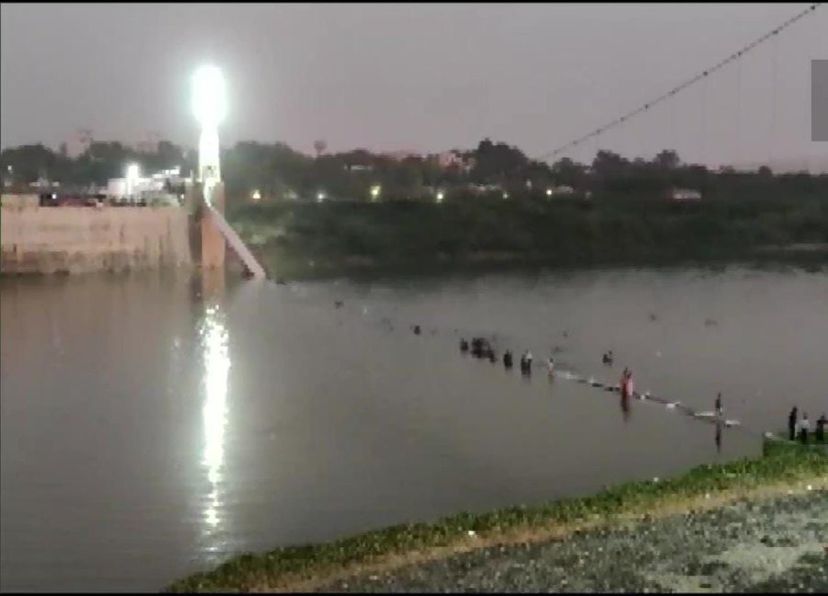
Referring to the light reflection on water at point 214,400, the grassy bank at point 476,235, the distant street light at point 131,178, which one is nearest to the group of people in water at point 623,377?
the light reflection on water at point 214,400

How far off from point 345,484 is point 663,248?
1897 cm

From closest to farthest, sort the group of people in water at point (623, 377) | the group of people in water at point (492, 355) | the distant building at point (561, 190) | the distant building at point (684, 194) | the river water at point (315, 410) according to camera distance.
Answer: the river water at point (315, 410)
the group of people in water at point (623, 377)
the group of people in water at point (492, 355)
the distant building at point (684, 194)
the distant building at point (561, 190)

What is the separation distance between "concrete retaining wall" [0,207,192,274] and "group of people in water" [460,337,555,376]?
8.14 meters

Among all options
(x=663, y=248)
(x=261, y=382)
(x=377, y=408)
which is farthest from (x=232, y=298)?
(x=663, y=248)

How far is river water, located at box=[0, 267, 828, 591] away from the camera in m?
5.57

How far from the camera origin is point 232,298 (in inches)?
683

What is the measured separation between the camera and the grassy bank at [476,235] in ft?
76.7

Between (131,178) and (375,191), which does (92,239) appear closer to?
(131,178)

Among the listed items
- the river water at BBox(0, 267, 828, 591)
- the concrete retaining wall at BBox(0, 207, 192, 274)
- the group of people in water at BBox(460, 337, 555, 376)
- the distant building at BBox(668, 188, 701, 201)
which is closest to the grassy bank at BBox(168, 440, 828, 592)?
the river water at BBox(0, 267, 828, 591)

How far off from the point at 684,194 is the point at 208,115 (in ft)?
29.4

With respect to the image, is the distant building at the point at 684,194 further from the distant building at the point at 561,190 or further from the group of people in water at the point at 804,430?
the group of people in water at the point at 804,430

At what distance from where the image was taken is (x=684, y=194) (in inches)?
822

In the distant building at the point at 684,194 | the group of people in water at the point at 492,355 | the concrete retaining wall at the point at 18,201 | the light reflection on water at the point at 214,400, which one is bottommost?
the light reflection on water at the point at 214,400

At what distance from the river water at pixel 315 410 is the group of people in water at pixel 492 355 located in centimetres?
16
